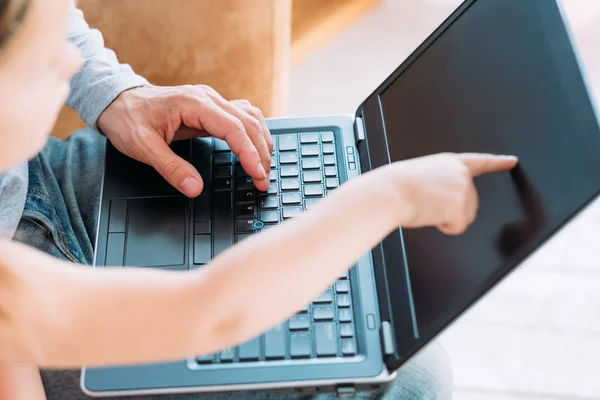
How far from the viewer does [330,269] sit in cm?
40

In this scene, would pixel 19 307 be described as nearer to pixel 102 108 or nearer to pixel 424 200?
pixel 424 200

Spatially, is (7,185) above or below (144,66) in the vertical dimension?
below

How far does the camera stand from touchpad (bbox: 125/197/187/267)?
26.3 inches

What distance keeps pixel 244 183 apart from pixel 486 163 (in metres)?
0.32

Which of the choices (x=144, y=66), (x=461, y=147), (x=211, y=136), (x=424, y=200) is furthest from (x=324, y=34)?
(x=424, y=200)

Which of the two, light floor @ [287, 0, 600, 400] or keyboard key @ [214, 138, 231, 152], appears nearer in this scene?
keyboard key @ [214, 138, 231, 152]

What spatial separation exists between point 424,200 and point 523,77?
0.22 metres

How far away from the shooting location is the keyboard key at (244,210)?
2.27 ft

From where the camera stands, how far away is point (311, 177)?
727mm

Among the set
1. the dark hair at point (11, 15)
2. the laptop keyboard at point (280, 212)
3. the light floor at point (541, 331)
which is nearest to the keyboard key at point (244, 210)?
the laptop keyboard at point (280, 212)

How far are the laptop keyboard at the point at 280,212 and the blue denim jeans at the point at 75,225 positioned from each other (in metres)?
0.05

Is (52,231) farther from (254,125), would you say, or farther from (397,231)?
(397,231)

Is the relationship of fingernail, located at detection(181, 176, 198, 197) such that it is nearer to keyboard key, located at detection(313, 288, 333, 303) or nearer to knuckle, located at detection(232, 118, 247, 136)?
knuckle, located at detection(232, 118, 247, 136)

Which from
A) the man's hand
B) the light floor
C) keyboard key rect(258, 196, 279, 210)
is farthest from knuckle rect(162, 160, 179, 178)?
the light floor
